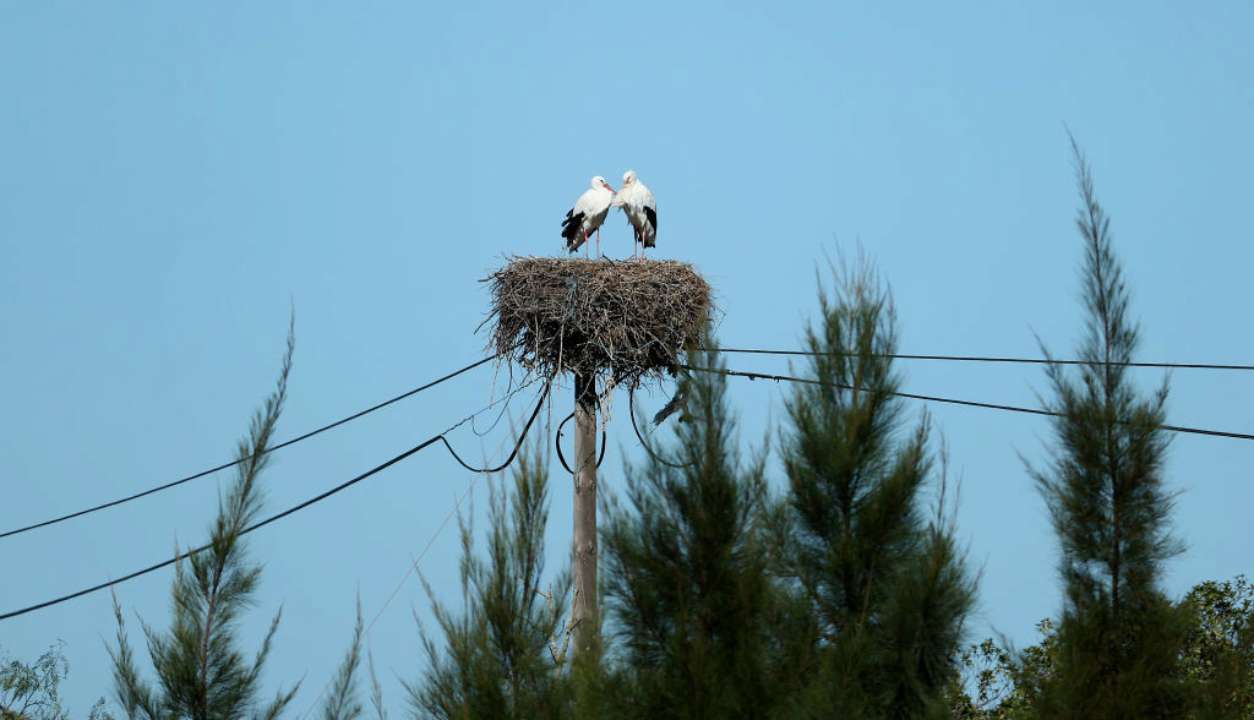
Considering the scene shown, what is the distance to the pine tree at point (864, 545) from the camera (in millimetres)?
6742

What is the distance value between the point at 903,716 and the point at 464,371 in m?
5.85

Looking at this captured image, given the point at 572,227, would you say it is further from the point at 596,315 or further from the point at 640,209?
the point at 596,315

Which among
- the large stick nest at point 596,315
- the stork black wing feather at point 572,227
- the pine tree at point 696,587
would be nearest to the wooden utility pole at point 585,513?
the large stick nest at point 596,315

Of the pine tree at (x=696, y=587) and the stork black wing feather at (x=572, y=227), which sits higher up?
the stork black wing feather at (x=572, y=227)

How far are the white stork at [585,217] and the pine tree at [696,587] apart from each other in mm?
7858

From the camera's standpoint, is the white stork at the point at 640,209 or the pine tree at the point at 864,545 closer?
the pine tree at the point at 864,545

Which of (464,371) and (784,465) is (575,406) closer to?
(464,371)

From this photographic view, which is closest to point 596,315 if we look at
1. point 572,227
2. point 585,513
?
point 585,513

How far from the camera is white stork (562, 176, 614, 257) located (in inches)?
580

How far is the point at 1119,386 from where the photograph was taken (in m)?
7.09

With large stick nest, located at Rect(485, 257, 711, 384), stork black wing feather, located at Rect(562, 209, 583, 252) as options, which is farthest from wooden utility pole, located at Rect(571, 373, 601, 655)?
stork black wing feather, located at Rect(562, 209, 583, 252)

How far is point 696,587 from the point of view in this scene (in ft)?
22.1

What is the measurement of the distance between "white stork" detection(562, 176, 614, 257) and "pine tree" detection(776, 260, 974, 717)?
23.7ft

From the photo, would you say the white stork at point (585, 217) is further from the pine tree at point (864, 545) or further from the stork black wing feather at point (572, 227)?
the pine tree at point (864, 545)
